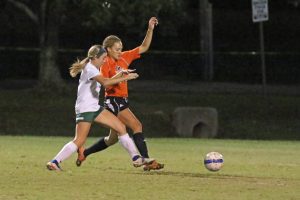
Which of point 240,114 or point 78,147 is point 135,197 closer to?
point 78,147

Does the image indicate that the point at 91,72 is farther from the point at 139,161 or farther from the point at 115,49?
the point at 139,161

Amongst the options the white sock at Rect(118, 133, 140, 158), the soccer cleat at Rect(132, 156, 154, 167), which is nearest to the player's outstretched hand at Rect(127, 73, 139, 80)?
the white sock at Rect(118, 133, 140, 158)

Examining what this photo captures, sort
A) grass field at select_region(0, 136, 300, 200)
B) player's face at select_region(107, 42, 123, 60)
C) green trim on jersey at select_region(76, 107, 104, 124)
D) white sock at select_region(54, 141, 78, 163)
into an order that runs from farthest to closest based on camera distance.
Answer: player's face at select_region(107, 42, 123, 60), green trim on jersey at select_region(76, 107, 104, 124), white sock at select_region(54, 141, 78, 163), grass field at select_region(0, 136, 300, 200)

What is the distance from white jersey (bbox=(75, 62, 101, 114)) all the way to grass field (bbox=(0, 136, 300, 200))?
1.01 metres

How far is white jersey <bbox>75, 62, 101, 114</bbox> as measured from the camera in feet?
50.5

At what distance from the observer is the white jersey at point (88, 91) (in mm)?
15406

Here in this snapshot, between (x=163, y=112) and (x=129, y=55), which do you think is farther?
(x=163, y=112)

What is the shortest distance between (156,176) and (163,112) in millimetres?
14625

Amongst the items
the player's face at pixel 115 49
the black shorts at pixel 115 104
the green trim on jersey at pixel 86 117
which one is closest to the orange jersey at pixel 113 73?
the black shorts at pixel 115 104

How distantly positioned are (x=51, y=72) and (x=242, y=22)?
18956 mm

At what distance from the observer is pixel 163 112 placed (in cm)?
3014

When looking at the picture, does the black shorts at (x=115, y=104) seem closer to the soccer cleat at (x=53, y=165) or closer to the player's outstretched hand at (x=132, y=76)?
the player's outstretched hand at (x=132, y=76)

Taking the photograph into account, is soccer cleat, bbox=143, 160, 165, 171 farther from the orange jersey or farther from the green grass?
the green grass

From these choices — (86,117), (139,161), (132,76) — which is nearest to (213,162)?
(139,161)
